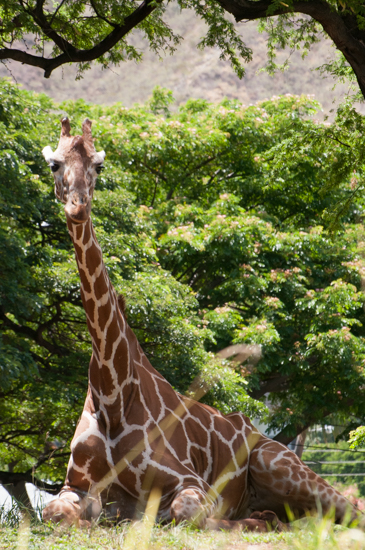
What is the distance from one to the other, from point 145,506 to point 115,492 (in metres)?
0.27

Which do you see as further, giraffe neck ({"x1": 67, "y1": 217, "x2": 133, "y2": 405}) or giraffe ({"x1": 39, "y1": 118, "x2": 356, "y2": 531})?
giraffe neck ({"x1": 67, "y1": 217, "x2": 133, "y2": 405})

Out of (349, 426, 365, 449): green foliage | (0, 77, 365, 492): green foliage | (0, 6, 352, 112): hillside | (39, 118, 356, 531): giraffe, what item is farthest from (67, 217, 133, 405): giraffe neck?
(0, 6, 352, 112): hillside

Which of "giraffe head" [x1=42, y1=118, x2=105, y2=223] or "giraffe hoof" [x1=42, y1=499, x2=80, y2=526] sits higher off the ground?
"giraffe head" [x1=42, y1=118, x2=105, y2=223]

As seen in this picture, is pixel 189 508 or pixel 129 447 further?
pixel 129 447

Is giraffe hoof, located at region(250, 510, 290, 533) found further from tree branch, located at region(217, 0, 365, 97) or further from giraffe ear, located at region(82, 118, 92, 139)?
tree branch, located at region(217, 0, 365, 97)

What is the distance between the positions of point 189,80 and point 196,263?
77904mm

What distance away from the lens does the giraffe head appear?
4293 millimetres

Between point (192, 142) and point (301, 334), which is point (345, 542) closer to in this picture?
point (301, 334)

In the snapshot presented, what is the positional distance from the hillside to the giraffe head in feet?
260

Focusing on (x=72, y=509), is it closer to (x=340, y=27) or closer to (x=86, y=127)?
(x=86, y=127)

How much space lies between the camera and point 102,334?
16.6 feet

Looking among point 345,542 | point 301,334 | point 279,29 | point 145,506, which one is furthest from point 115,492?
point 301,334

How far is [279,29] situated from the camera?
8.32 meters

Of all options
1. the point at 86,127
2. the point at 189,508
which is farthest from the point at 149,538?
the point at 86,127
